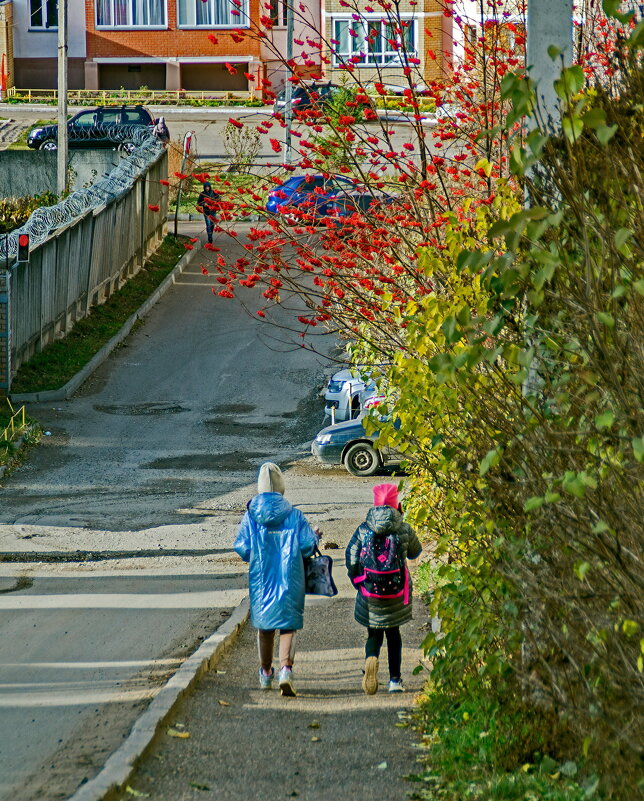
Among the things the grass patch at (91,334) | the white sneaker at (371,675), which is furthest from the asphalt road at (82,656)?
the grass patch at (91,334)

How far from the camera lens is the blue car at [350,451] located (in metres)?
18.9

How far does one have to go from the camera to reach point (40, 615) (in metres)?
10.7

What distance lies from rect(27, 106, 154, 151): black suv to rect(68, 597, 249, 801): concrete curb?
33289 mm

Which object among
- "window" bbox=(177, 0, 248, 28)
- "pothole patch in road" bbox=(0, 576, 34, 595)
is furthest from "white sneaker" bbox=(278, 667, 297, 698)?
"window" bbox=(177, 0, 248, 28)

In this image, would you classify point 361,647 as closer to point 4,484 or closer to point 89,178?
point 4,484

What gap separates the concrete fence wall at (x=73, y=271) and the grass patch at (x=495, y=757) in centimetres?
1426

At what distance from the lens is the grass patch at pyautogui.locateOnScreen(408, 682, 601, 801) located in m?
5.44

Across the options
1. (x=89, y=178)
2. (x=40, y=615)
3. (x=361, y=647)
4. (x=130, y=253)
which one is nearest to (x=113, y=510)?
(x=40, y=615)

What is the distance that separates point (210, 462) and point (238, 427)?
99.4 inches

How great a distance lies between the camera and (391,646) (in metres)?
8.25

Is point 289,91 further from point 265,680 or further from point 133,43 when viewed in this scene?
point 133,43

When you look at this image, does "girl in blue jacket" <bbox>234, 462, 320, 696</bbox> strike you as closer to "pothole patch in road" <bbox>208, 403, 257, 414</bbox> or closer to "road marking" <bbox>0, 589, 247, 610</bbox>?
"road marking" <bbox>0, 589, 247, 610</bbox>

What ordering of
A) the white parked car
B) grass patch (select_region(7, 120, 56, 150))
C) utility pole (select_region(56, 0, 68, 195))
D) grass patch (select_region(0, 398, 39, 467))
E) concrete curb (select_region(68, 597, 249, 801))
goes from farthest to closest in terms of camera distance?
grass patch (select_region(7, 120, 56, 150))
utility pole (select_region(56, 0, 68, 195))
the white parked car
grass patch (select_region(0, 398, 39, 467))
concrete curb (select_region(68, 597, 249, 801))

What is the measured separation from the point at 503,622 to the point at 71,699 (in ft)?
11.4
